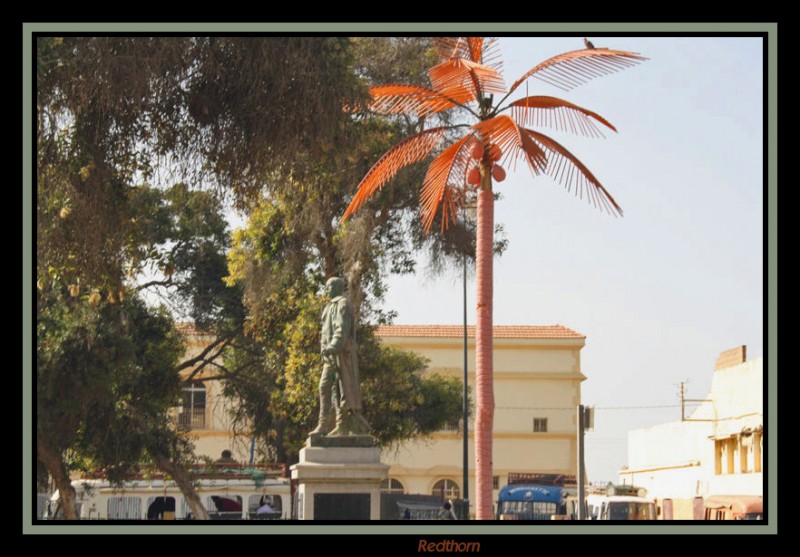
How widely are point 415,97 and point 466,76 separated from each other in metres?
0.87

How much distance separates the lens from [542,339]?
54.6 meters

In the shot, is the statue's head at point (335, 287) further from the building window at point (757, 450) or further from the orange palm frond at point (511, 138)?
the building window at point (757, 450)

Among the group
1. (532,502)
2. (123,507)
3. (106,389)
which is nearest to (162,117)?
(106,389)

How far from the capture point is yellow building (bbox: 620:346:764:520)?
3472cm

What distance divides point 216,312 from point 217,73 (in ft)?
71.3

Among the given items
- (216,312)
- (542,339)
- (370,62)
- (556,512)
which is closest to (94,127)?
(370,62)

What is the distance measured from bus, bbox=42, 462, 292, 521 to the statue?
10175 millimetres

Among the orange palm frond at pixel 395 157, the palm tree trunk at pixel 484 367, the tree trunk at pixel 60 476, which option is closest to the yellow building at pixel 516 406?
the tree trunk at pixel 60 476

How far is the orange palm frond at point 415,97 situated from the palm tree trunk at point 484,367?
4.21 feet

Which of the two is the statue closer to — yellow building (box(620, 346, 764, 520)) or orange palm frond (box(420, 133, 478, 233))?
orange palm frond (box(420, 133, 478, 233))

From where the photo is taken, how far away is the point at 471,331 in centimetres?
5494

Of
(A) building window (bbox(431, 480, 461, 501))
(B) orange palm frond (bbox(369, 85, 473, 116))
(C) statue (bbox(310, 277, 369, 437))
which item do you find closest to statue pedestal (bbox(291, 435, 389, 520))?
(C) statue (bbox(310, 277, 369, 437))
